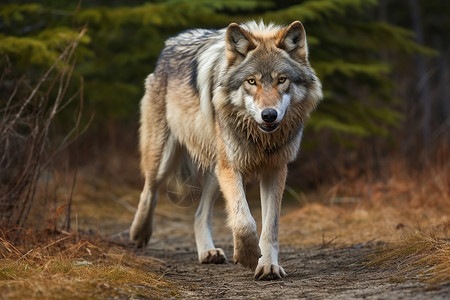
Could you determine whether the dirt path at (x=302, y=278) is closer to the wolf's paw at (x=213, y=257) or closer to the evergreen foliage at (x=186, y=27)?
the wolf's paw at (x=213, y=257)

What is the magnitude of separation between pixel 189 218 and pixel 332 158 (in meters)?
2.77

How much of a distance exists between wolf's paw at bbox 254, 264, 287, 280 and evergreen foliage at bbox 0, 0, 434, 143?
3.55 meters

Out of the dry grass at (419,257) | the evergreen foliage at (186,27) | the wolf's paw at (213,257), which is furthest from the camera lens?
the evergreen foliage at (186,27)

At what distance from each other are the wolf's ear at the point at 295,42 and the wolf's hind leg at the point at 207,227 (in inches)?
66.1

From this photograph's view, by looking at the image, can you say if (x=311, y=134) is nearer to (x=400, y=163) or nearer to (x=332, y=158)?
(x=332, y=158)

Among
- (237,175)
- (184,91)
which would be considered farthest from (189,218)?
(237,175)

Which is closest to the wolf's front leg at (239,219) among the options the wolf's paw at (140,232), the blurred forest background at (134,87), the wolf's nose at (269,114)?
the wolf's nose at (269,114)

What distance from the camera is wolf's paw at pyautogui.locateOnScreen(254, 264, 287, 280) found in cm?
434

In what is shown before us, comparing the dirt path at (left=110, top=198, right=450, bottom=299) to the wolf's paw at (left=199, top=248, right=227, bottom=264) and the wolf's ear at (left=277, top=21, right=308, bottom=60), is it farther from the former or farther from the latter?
the wolf's ear at (left=277, top=21, right=308, bottom=60)

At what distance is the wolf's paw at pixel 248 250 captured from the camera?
14.1 feet

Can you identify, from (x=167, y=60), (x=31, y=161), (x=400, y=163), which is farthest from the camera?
(x=400, y=163)

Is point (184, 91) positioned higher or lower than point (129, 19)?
lower

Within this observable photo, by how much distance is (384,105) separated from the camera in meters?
12.4

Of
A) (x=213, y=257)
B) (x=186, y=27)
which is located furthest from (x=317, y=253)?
(x=186, y=27)
